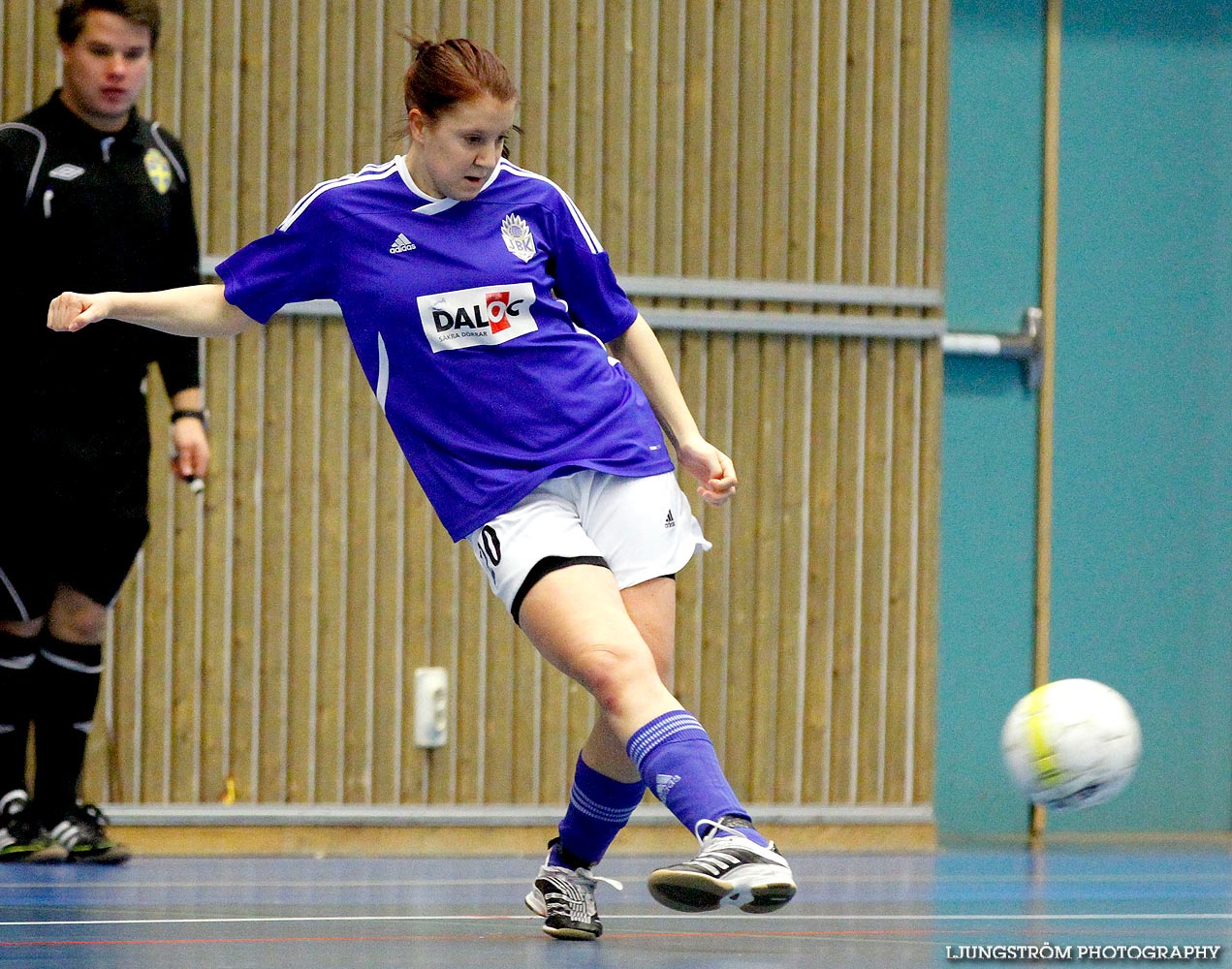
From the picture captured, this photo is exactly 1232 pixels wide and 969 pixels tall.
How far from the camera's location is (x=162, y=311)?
3.29 metres

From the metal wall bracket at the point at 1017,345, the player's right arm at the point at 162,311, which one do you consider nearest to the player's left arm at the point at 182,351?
the player's right arm at the point at 162,311

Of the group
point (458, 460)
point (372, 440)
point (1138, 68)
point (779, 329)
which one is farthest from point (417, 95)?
point (1138, 68)

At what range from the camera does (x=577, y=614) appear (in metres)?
3.06

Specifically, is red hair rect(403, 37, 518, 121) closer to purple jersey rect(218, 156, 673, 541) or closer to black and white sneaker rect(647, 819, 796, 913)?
purple jersey rect(218, 156, 673, 541)

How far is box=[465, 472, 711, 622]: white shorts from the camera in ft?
10.4

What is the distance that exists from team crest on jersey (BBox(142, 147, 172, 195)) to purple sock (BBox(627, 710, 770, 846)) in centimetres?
260

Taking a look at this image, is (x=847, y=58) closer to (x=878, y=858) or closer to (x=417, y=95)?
(x=878, y=858)

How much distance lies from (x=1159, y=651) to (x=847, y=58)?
2.50 metres

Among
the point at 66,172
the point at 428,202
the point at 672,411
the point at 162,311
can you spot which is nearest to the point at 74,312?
the point at 162,311

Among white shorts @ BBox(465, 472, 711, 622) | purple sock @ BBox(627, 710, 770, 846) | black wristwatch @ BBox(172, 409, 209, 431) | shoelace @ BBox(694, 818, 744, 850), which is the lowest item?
shoelace @ BBox(694, 818, 744, 850)

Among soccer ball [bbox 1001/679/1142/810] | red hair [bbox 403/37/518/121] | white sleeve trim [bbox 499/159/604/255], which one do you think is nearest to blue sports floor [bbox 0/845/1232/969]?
soccer ball [bbox 1001/679/1142/810]

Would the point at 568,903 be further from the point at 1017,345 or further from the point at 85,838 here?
the point at 1017,345

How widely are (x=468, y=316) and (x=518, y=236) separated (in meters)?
0.19

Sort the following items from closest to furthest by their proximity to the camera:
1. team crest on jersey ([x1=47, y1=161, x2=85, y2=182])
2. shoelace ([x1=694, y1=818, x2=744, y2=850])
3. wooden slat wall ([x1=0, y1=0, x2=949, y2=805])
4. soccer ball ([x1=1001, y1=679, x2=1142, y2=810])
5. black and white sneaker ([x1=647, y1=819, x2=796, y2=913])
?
black and white sneaker ([x1=647, y1=819, x2=796, y2=913]) → shoelace ([x1=694, y1=818, x2=744, y2=850]) → soccer ball ([x1=1001, y1=679, x2=1142, y2=810]) → team crest on jersey ([x1=47, y1=161, x2=85, y2=182]) → wooden slat wall ([x1=0, y1=0, x2=949, y2=805])
